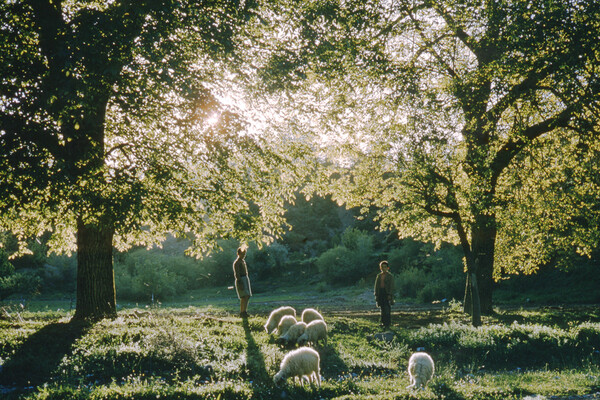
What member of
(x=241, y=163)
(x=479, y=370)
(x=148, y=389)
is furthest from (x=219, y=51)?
(x=479, y=370)

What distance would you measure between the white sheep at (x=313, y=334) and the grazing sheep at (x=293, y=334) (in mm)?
215

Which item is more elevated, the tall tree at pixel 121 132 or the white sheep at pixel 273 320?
the tall tree at pixel 121 132

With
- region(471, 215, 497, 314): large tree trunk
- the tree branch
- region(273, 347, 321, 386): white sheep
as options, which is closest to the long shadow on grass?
region(273, 347, 321, 386): white sheep

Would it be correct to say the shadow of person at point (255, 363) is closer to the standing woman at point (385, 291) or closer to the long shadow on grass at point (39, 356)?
the long shadow on grass at point (39, 356)

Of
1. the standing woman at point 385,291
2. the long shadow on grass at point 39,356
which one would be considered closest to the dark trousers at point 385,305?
the standing woman at point 385,291

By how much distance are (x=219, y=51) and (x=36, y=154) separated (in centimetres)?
481

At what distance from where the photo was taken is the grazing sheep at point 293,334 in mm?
10531

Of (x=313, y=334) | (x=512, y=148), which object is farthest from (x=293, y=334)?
(x=512, y=148)

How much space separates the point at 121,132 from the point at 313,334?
7845 mm

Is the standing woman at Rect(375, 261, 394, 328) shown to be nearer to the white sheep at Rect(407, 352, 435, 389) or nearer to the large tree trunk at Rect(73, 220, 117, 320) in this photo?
the white sheep at Rect(407, 352, 435, 389)

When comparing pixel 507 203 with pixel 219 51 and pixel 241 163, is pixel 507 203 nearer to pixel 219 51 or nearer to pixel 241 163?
pixel 241 163

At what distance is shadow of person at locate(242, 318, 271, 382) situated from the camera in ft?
25.8

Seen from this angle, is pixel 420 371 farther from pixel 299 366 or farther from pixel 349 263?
pixel 349 263

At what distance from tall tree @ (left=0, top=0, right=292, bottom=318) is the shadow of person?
3.67 metres
